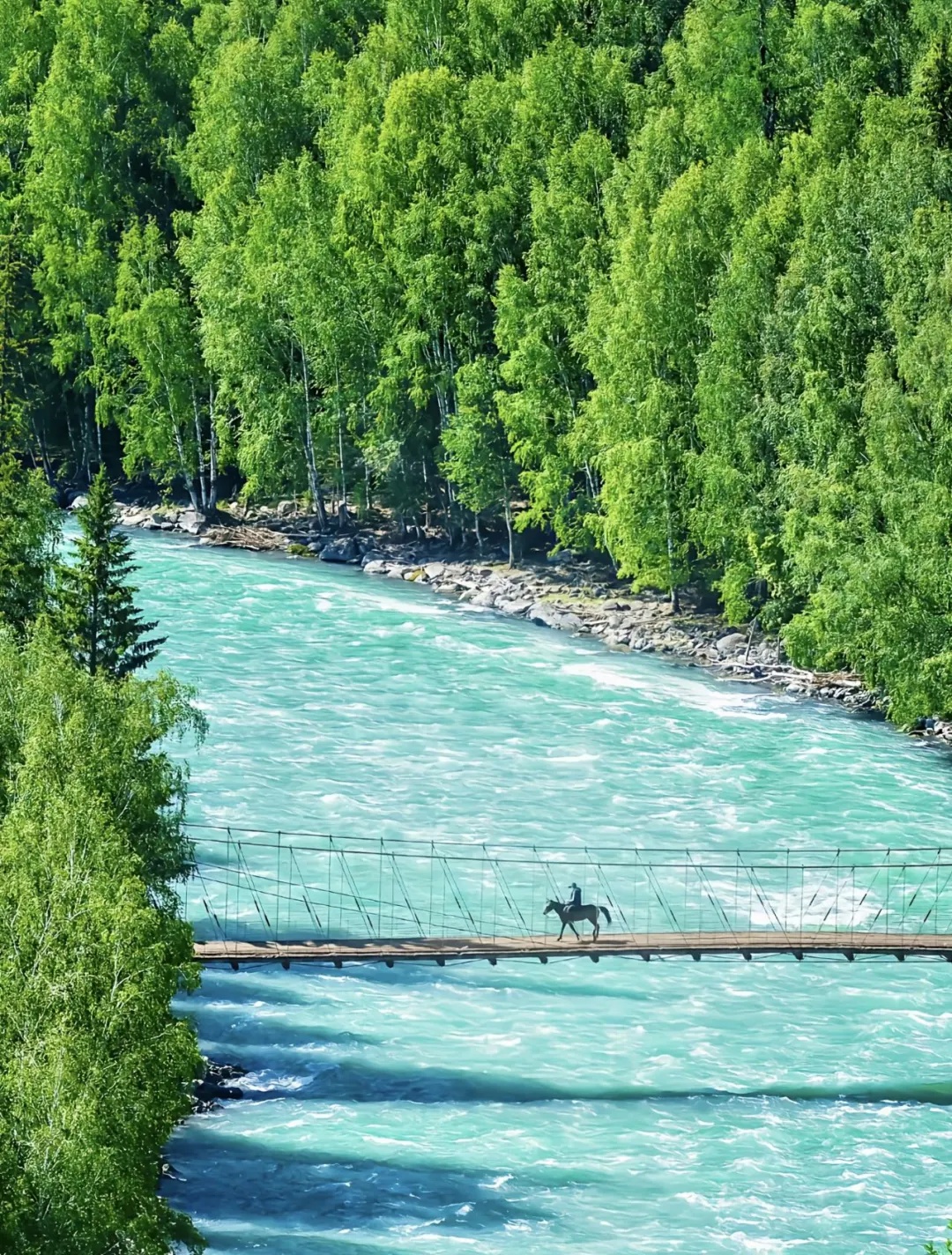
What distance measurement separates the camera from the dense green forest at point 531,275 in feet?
143

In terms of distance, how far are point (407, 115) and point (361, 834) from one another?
31.7m

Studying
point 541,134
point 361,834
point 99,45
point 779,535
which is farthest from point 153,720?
point 99,45

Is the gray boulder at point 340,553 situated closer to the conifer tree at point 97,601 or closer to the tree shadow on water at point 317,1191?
the conifer tree at point 97,601

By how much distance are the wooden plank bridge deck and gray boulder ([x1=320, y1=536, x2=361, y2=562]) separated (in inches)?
1209

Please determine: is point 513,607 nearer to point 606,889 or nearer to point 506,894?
point 606,889

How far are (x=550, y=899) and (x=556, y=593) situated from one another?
2211cm

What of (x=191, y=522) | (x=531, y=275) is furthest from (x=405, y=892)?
(x=191, y=522)

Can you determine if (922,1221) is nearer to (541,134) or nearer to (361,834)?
(361,834)

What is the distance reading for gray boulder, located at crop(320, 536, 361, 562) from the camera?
58531mm

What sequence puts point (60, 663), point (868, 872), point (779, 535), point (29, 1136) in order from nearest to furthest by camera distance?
point (29, 1136) < point (60, 663) < point (868, 872) < point (779, 535)

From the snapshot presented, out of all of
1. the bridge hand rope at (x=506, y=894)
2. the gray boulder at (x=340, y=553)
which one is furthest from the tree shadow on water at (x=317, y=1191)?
the gray boulder at (x=340, y=553)

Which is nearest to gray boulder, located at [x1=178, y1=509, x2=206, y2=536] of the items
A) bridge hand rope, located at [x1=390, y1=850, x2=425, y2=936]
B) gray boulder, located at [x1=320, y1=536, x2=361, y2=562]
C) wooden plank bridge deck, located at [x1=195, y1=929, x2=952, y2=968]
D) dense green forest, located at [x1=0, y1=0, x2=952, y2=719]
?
dense green forest, located at [x1=0, y1=0, x2=952, y2=719]

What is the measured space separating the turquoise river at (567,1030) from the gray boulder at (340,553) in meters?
13.3

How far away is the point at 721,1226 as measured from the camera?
2317cm
